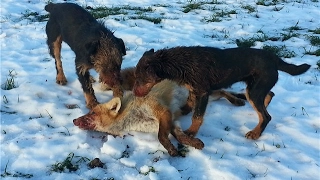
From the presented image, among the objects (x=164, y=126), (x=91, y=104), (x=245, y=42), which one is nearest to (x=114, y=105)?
(x=91, y=104)

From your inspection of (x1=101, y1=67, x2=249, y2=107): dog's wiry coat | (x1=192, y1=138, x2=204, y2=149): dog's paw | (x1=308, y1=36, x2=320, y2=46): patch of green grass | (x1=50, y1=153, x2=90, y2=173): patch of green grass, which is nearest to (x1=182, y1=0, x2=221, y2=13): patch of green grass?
(x1=308, y1=36, x2=320, y2=46): patch of green grass

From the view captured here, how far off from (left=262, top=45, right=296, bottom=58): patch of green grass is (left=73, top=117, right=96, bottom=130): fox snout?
14.1ft

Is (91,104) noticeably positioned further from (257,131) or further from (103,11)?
(103,11)

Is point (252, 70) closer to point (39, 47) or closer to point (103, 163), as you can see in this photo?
point (103, 163)

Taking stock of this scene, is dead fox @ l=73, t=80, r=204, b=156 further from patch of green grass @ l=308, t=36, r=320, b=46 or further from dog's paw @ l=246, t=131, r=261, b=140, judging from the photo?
patch of green grass @ l=308, t=36, r=320, b=46

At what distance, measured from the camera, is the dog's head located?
465 centimetres

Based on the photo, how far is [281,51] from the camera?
764 centimetres

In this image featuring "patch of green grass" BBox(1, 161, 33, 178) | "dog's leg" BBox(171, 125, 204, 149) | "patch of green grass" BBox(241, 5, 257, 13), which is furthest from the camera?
"patch of green grass" BBox(241, 5, 257, 13)

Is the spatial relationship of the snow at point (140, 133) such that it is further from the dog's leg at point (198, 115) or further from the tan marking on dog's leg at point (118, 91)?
the tan marking on dog's leg at point (118, 91)

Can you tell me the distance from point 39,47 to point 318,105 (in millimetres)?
5345

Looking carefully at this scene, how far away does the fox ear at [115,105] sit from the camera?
5.02 meters

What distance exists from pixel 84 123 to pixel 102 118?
0.29 metres

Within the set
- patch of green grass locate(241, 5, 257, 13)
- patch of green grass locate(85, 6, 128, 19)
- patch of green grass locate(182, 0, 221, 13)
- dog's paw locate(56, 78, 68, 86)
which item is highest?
patch of green grass locate(85, 6, 128, 19)

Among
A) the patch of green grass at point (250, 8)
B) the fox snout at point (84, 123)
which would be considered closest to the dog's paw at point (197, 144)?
the fox snout at point (84, 123)
